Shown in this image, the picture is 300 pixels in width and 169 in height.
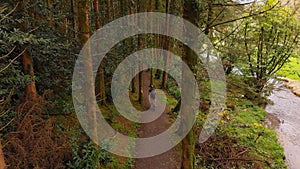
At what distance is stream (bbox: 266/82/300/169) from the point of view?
37.8 ft

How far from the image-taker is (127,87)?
14.2m

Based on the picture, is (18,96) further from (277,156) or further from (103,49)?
(277,156)

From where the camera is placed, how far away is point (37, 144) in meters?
5.85

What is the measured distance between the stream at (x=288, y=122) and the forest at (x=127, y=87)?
0.71 metres

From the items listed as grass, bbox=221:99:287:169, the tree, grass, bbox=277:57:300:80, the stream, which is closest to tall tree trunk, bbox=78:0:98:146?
grass, bbox=221:99:287:169

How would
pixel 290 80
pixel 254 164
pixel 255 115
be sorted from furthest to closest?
pixel 290 80 < pixel 255 115 < pixel 254 164

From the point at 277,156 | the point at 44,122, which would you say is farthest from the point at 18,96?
the point at 277,156

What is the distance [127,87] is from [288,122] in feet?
36.0

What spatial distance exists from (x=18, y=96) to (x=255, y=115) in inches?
541

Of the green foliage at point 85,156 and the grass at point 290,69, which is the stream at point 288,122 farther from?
the green foliage at point 85,156

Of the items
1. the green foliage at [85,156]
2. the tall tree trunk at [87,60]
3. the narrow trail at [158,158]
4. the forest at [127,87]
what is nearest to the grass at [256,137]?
the forest at [127,87]

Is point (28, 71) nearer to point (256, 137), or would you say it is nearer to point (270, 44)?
point (256, 137)

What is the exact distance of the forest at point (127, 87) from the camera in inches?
233

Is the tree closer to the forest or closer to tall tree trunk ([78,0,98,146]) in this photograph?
the forest
